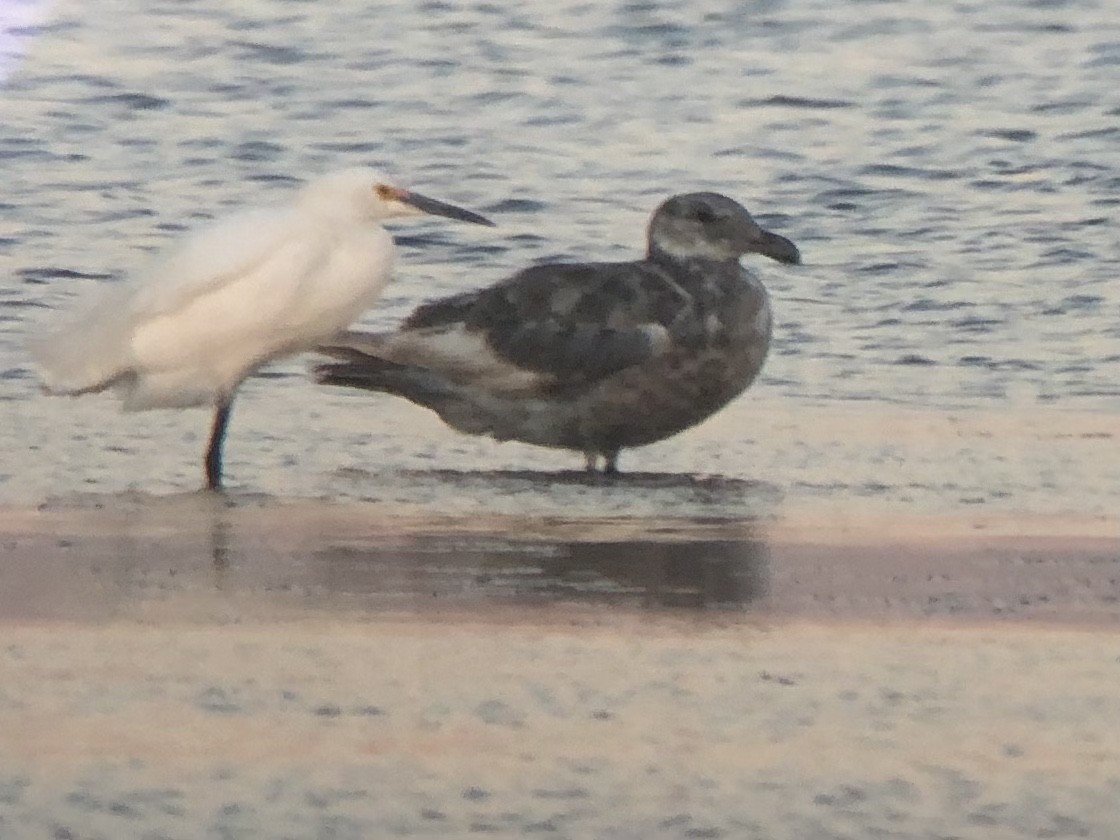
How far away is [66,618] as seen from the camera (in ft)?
17.0

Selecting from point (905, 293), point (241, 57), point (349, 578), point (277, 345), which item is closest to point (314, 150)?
point (241, 57)

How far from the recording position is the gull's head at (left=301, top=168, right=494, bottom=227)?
7773 mm

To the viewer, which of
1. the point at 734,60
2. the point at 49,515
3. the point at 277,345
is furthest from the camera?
the point at 734,60

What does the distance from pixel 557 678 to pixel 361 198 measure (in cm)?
331

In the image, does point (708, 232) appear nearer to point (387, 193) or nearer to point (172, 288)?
point (387, 193)

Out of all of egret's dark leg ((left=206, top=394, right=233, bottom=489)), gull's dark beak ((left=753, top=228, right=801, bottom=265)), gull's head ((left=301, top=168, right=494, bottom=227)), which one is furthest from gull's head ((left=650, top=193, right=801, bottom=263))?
egret's dark leg ((left=206, top=394, right=233, bottom=489))

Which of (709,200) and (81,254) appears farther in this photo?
(81,254)

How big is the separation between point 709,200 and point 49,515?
102 inches

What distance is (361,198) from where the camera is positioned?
7855 mm

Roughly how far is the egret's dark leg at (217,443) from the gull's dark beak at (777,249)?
1587 millimetres

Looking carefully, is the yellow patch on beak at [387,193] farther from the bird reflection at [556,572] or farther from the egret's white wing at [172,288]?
the bird reflection at [556,572]

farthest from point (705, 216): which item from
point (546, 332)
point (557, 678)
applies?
point (557, 678)

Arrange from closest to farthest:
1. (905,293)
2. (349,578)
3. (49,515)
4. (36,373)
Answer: (349,578), (49,515), (36,373), (905,293)

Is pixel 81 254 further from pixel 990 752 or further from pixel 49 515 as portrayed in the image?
pixel 990 752
